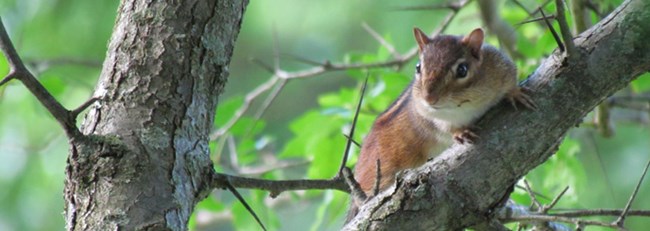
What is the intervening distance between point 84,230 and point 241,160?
2.28m

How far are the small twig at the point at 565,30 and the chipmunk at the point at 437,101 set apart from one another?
0.92 feet

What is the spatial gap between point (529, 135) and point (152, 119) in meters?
0.80

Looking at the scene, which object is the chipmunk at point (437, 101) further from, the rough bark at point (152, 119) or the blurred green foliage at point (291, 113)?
the rough bark at point (152, 119)

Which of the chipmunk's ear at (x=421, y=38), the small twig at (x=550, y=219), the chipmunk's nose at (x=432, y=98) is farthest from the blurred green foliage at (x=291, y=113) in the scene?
the small twig at (x=550, y=219)

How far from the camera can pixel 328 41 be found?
6949mm

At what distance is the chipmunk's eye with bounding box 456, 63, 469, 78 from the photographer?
2.65 meters

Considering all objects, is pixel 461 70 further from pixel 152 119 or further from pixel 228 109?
pixel 228 109

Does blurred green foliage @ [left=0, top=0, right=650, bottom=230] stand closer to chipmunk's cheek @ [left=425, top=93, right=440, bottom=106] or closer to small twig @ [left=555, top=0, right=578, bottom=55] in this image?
chipmunk's cheek @ [left=425, top=93, right=440, bottom=106]

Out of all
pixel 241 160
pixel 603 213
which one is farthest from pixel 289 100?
pixel 603 213

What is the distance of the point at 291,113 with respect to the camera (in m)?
7.42

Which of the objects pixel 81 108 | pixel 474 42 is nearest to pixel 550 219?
pixel 474 42

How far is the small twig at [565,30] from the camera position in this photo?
1792 mm

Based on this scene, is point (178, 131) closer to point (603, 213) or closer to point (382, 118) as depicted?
point (603, 213)

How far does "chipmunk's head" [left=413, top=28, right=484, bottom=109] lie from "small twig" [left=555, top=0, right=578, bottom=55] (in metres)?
0.57
